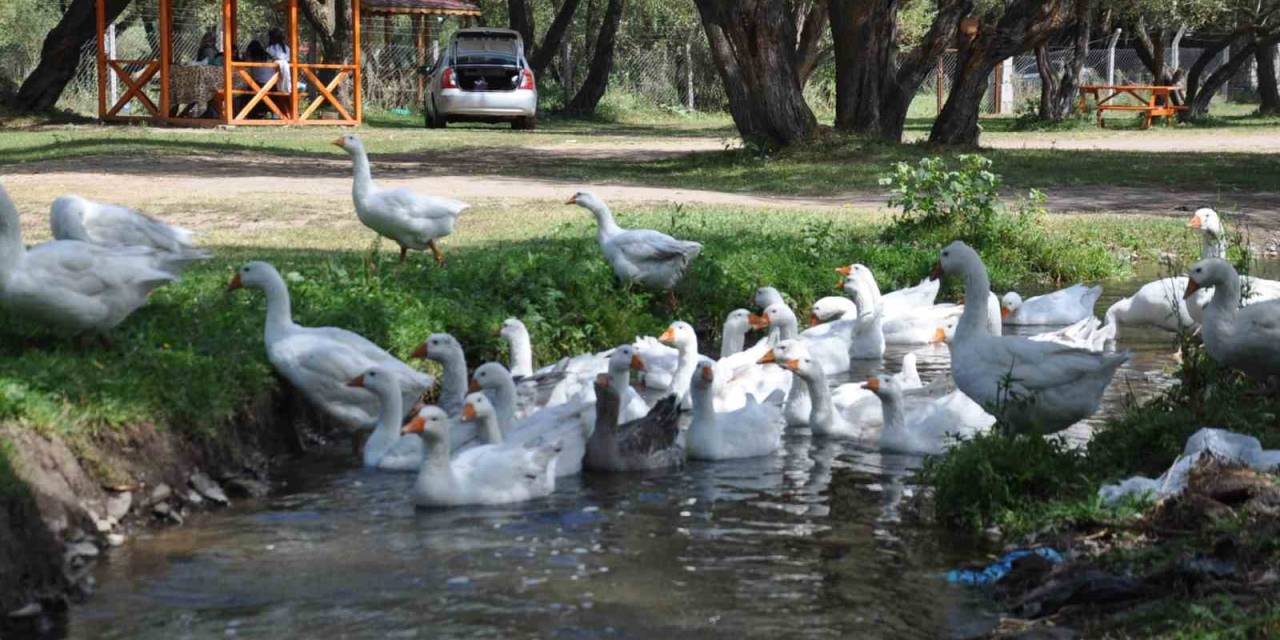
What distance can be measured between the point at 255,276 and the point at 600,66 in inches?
1367

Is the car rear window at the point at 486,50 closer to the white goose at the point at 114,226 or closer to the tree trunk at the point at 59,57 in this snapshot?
the tree trunk at the point at 59,57

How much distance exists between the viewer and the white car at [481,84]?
36.0 metres

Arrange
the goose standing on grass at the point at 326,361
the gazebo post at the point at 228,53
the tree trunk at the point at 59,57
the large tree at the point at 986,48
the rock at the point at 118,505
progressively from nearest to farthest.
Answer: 1. the rock at the point at 118,505
2. the goose standing on grass at the point at 326,361
3. the large tree at the point at 986,48
4. the gazebo post at the point at 228,53
5. the tree trunk at the point at 59,57

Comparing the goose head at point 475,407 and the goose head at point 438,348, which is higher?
the goose head at point 438,348

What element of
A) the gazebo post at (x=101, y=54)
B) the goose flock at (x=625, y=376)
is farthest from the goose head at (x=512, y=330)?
the gazebo post at (x=101, y=54)

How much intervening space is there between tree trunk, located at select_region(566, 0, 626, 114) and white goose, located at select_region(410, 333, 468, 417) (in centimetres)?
3424

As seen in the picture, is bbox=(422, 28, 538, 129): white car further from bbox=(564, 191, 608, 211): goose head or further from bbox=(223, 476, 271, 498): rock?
bbox=(223, 476, 271, 498): rock

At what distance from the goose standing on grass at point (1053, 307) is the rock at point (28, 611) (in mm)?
8734

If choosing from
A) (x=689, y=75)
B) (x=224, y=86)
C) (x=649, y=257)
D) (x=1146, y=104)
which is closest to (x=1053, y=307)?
(x=649, y=257)

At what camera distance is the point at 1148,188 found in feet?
72.1

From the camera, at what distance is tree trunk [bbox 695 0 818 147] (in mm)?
23703

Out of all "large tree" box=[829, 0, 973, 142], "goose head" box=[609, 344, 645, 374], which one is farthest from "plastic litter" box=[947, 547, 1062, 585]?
"large tree" box=[829, 0, 973, 142]

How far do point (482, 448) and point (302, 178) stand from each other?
13.5 m

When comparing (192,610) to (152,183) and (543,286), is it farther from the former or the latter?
(152,183)
